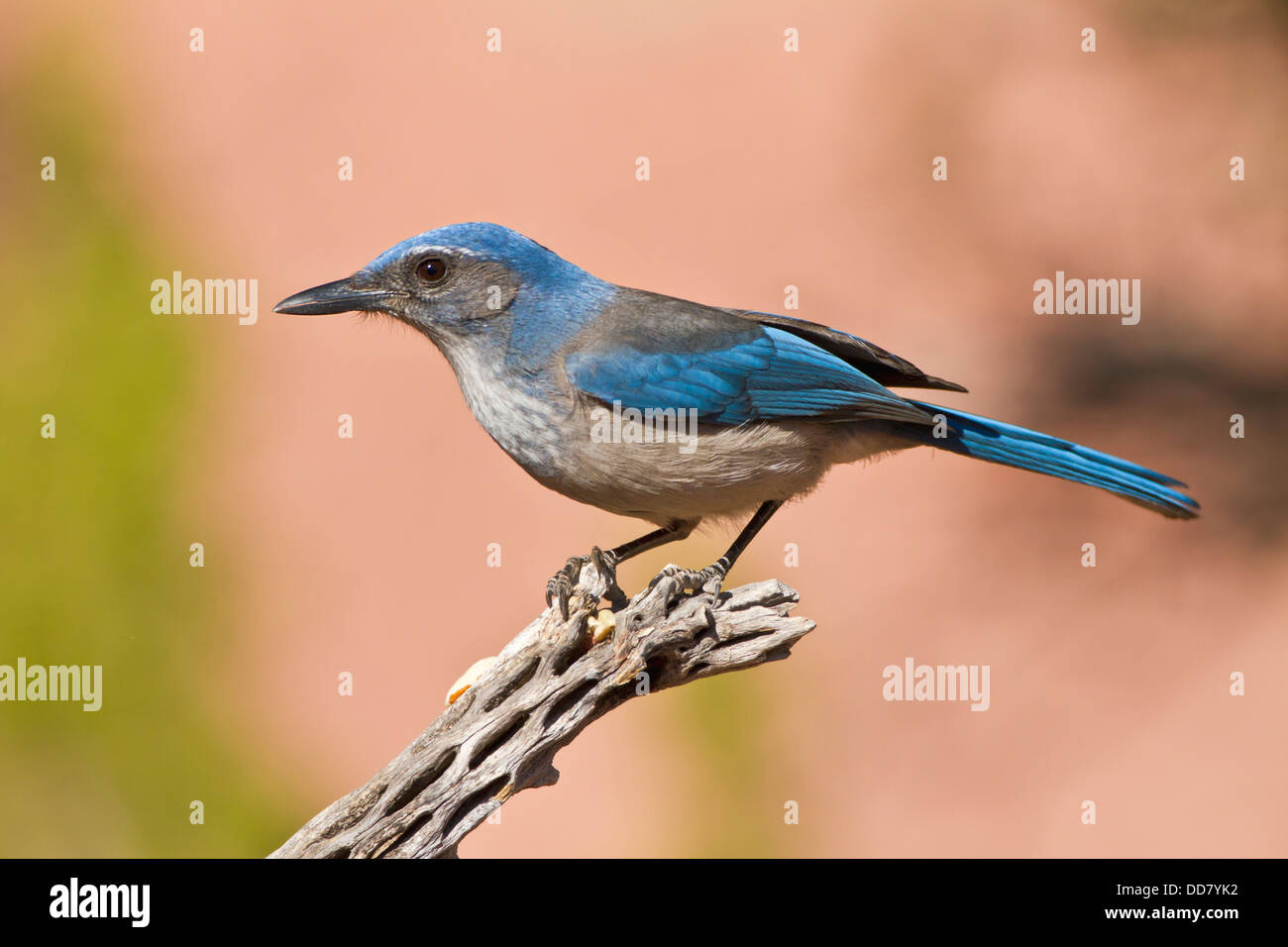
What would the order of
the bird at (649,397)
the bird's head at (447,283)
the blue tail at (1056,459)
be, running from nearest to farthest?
the bird at (649,397)
the bird's head at (447,283)
the blue tail at (1056,459)

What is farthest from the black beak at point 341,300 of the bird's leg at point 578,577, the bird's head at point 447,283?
the bird's leg at point 578,577

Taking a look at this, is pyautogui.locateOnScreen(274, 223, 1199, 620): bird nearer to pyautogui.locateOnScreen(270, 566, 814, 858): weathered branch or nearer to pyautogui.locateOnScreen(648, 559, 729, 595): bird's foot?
pyautogui.locateOnScreen(648, 559, 729, 595): bird's foot

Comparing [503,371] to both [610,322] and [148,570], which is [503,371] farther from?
[148,570]

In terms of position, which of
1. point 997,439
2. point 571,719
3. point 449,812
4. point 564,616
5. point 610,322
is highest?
point 610,322

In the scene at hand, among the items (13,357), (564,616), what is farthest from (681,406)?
(13,357)

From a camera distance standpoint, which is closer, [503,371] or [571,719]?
[571,719]

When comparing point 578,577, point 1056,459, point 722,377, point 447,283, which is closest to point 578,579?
point 578,577

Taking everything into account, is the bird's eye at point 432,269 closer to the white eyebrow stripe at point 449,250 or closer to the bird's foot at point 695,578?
the white eyebrow stripe at point 449,250
